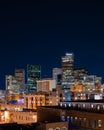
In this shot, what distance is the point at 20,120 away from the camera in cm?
8881

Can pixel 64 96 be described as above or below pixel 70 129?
above

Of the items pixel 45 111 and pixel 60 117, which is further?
pixel 45 111

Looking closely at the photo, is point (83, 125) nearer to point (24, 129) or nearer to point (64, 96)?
point (24, 129)

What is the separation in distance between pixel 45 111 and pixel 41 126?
52.5ft

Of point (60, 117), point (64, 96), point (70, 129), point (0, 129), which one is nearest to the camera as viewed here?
point (0, 129)

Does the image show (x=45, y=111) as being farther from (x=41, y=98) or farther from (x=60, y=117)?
(x=41, y=98)

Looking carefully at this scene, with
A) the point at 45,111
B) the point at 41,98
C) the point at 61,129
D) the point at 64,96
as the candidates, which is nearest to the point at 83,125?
the point at 61,129

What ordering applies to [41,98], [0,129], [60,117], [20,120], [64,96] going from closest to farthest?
[0,129], [60,117], [20,120], [41,98], [64,96]

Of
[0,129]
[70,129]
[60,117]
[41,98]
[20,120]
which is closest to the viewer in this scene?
[0,129]

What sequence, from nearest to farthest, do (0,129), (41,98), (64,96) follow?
(0,129)
(41,98)
(64,96)

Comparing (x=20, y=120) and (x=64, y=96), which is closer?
(x=20, y=120)

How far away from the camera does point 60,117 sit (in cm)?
6112

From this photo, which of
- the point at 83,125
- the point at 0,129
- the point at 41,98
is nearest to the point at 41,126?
the point at 0,129

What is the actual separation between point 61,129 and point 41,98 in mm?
82484
